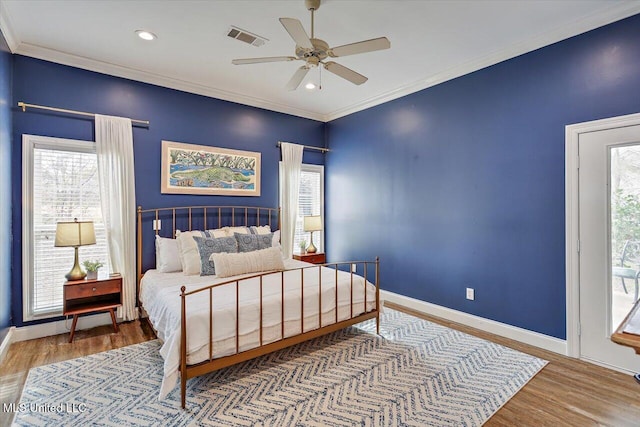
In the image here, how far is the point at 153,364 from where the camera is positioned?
9.41 ft

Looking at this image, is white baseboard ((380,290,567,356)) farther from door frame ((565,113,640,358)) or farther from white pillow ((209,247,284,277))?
white pillow ((209,247,284,277))

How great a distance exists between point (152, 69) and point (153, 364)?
3.39 m

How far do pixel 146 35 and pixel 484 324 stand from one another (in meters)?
4.79

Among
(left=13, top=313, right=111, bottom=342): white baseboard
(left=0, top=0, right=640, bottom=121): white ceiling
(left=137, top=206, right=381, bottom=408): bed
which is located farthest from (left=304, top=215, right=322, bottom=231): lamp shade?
(left=13, top=313, right=111, bottom=342): white baseboard

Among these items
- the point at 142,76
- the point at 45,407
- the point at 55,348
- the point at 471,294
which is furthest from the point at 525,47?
the point at 55,348

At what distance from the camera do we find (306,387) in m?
2.50

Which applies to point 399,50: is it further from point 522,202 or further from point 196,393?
point 196,393

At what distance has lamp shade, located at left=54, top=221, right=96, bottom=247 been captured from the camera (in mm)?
3242

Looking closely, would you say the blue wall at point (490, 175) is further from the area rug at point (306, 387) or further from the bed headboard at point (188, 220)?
the bed headboard at point (188, 220)

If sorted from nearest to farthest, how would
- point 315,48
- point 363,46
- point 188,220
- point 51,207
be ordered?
point 363,46, point 315,48, point 51,207, point 188,220

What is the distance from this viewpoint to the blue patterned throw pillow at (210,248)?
3.59m

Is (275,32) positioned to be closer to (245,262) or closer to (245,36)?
(245,36)

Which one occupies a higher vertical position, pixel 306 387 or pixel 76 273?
pixel 76 273

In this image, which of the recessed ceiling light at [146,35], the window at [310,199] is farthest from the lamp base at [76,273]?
the window at [310,199]
